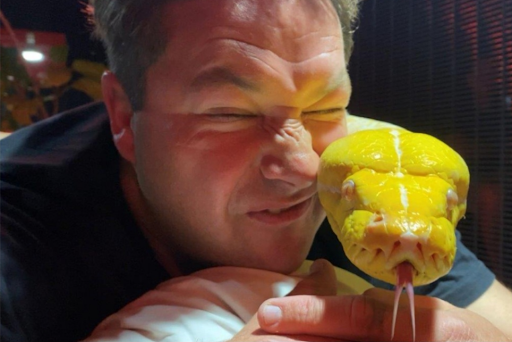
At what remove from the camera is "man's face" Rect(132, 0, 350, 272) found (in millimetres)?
745

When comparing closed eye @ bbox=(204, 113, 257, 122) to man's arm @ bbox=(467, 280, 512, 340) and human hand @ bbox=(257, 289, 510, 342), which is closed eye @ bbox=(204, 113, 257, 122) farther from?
man's arm @ bbox=(467, 280, 512, 340)

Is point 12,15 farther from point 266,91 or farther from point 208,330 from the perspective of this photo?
point 208,330

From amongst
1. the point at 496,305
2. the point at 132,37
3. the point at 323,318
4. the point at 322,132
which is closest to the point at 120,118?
the point at 132,37

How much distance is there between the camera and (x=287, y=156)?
76 cm

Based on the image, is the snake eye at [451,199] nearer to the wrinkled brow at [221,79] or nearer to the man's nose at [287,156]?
the man's nose at [287,156]

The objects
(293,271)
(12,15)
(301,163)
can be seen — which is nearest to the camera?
(12,15)

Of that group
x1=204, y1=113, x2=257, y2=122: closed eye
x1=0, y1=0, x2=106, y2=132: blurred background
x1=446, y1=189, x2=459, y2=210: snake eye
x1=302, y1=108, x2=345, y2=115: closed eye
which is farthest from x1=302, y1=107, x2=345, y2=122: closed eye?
x1=0, y1=0, x2=106, y2=132: blurred background

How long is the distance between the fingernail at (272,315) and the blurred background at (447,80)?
42 centimetres

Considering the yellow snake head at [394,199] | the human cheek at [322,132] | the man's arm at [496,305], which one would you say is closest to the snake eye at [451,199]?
the yellow snake head at [394,199]

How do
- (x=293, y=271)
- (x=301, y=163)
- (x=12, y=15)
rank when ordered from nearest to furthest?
(x=12, y=15) → (x=301, y=163) → (x=293, y=271)

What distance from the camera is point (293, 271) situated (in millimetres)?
886

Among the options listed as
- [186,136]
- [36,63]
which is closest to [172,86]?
[186,136]

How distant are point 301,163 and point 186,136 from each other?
197mm

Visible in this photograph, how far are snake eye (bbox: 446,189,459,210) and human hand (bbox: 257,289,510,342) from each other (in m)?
0.15
